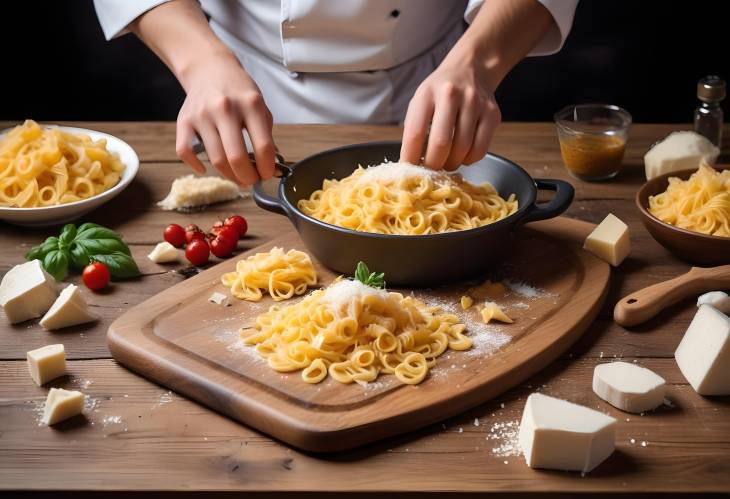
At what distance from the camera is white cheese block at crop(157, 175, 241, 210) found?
262cm

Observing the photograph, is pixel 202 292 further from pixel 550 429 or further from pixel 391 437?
pixel 550 429

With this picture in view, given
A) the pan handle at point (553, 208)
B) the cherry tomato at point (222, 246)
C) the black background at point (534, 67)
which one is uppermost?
the pan handle at point (553, 208)

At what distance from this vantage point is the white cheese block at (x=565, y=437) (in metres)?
1.52

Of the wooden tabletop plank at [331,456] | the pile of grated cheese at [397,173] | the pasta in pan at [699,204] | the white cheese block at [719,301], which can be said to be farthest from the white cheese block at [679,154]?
the wooden tabletop plank at [331,456]

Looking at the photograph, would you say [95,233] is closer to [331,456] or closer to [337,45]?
[331,456]

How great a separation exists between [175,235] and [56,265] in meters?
0.33

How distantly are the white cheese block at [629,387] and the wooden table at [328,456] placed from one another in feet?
0.07

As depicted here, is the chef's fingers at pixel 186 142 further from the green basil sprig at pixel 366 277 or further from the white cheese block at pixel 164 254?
the green basil sprig at pixel 366 277

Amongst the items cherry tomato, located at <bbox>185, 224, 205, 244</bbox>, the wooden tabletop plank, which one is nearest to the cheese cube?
the wooden tabletop plank

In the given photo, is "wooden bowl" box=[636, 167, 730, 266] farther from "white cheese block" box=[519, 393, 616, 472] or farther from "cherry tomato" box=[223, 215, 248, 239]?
"cherry tomato" box=[223, 215, 248, 239]

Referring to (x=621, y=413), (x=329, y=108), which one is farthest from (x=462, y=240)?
(x=329, y=108)

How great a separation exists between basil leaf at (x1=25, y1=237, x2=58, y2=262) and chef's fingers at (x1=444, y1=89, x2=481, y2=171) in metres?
1.06

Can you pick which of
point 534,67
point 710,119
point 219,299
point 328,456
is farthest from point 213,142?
point 534,67

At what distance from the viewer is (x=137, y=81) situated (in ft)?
14.2
